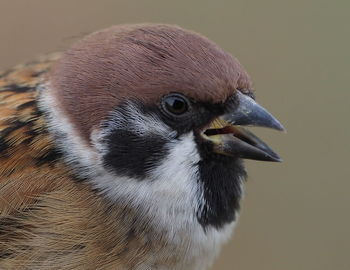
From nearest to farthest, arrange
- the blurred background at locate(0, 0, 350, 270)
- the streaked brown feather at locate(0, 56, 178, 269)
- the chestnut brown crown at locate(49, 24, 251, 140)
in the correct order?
the chestnut brown crown at locate(49, 24, 251, 140), the streaked brown feather at locate(0, 56, 178, 269), the blurred background at locate(0, 0, 350, 270)

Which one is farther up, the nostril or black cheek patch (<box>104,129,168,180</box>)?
the nostril

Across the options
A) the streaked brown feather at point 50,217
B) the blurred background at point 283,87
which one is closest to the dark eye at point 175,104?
the streaked brown feather at point 50,217

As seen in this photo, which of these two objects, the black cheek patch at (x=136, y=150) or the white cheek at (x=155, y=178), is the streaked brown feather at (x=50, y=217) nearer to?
the white cheek at (x=155, y=178)

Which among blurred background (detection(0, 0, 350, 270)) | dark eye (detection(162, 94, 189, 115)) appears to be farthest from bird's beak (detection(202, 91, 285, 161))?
blurred background (detection(0, 0, 350, 270))

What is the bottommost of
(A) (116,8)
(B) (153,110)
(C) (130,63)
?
(B) (153,110)

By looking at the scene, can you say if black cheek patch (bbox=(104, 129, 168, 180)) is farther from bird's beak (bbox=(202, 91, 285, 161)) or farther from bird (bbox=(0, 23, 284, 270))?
bird's beak (bbox=(202, 91, 285, 161))

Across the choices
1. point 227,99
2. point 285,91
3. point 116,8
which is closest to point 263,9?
point 285,91

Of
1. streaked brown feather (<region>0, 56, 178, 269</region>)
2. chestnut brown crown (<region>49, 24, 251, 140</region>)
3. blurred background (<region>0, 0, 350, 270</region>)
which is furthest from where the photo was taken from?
blurred background (<region>0, 0, 350, 270</region>)

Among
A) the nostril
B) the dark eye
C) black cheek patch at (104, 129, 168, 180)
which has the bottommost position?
black cheek patch at (104, 129, 168, 180)

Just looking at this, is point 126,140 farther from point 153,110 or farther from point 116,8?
point 116,8
